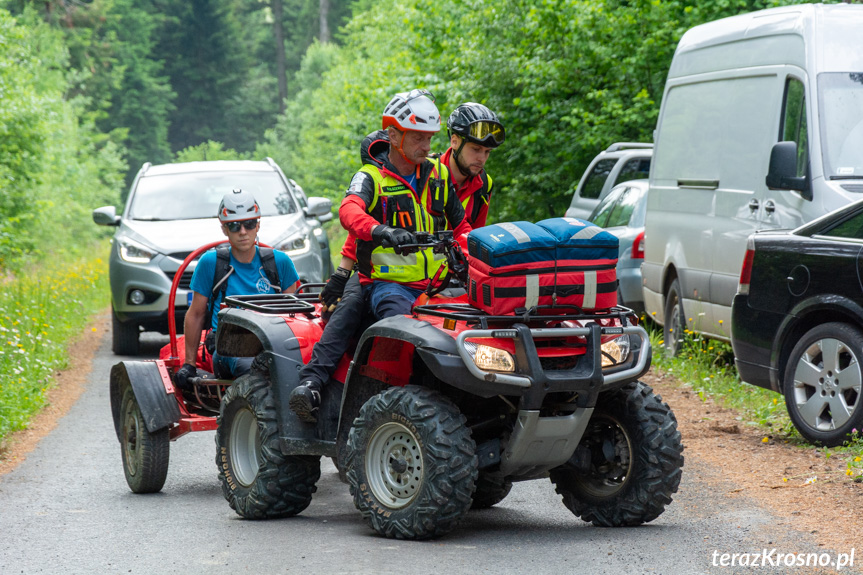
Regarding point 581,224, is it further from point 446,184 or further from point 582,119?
point 582,119

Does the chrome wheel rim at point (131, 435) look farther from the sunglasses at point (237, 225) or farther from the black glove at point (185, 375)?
the sunglasses at point (237, 225)

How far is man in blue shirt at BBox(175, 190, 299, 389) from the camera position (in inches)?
300

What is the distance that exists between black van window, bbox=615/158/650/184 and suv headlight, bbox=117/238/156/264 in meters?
5.87

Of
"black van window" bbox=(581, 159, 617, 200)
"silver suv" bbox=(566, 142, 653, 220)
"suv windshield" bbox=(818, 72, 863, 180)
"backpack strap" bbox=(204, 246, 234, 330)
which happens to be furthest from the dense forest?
"backpack strap" bbox=(204, 246, 234, 330)

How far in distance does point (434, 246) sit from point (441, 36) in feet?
54.9

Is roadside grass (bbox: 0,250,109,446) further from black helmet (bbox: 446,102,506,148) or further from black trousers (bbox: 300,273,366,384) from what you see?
black helmet (bbox: 446,102,506,148)

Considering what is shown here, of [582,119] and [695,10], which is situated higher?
[695,10]

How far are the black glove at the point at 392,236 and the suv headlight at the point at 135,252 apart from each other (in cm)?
787

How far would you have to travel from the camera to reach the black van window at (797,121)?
9234 millimetres

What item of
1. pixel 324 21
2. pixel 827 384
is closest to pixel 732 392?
pixel 827 384

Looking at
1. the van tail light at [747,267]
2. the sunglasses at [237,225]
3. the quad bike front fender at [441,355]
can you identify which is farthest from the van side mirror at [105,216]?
the quad bike front fender at [441,355]

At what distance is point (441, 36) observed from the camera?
72.0 ft

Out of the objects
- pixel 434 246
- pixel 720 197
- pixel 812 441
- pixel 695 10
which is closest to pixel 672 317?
pixel 720 197

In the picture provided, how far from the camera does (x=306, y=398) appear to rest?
5969mm
